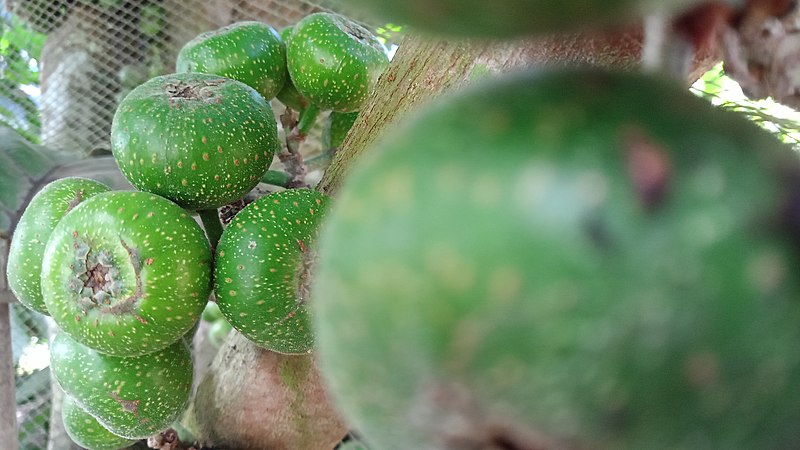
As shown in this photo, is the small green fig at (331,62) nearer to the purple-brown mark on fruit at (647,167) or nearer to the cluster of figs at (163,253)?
the cluster of figs at (163,253)

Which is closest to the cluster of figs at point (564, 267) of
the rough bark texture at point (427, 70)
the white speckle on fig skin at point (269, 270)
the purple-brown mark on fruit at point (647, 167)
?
the purple-brown mark on fruit at point (647, 167)

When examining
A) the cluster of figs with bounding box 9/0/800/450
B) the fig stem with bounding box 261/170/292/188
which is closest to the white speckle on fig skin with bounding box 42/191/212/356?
the fig stem with bounding box 261/170/292/188

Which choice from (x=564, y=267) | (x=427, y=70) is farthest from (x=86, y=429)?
(x=564, y=267)

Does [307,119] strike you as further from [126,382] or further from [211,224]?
[126,382]

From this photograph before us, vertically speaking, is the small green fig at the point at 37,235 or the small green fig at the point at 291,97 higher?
the small green fig at the point at 291,97

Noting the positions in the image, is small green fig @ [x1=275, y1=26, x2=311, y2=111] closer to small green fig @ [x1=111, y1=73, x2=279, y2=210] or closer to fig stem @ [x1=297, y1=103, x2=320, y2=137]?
fig stem @ [x1=297, y1=103, x2=320, y2=137]

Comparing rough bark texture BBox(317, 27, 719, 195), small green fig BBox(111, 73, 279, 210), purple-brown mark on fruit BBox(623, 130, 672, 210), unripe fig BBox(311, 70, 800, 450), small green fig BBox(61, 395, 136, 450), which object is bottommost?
small green fig BBox(61, 395, 136, 450)
